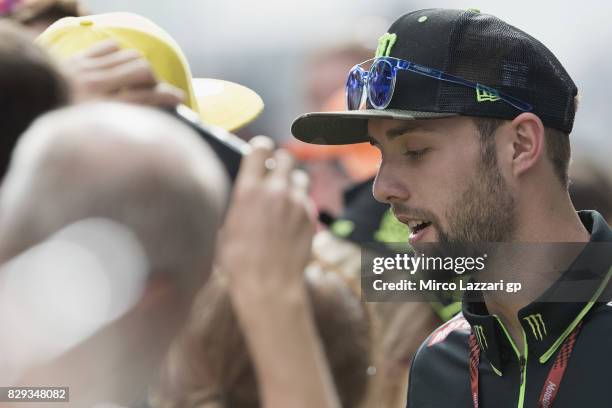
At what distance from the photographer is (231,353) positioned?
270cm

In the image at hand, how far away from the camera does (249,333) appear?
1.66 metres

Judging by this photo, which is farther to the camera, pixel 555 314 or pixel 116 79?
pixel 555 314

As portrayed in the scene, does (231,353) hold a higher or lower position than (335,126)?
lower

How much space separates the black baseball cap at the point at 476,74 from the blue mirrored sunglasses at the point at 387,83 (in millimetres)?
13

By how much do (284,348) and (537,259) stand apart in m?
1.59

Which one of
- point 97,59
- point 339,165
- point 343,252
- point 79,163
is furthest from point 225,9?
point 79,163

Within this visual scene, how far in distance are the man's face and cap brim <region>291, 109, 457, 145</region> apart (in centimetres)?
7

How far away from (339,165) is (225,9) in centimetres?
645

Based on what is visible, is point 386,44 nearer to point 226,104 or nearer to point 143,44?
point 226,104

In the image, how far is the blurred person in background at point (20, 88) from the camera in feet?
5.51

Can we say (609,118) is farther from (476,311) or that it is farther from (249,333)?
(249,333)

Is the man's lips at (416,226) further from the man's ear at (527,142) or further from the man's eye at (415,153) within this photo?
the man's ear at (527,142)

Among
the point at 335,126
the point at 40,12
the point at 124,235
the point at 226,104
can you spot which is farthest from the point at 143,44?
the point at 40,12

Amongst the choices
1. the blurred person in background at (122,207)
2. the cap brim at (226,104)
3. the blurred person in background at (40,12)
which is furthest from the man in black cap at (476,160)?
the blurred person in background at (122,207)
